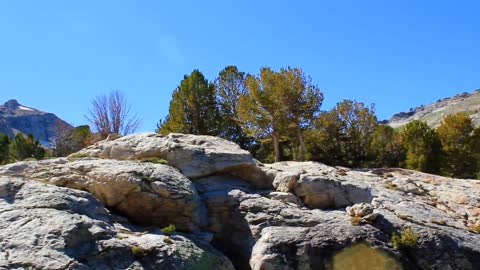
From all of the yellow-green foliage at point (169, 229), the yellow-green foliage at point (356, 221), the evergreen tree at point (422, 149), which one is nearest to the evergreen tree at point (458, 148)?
the evergreen tree at point (422, 149)

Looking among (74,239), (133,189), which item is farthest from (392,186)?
(74,239)

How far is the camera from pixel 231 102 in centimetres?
4794

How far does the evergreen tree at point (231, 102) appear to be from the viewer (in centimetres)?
4672

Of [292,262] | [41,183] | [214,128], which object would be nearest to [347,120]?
[214,128]

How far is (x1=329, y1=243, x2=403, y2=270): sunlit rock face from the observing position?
68.3 feet

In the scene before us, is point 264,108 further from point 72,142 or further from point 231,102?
point 72,142

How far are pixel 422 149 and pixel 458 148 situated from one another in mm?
5342

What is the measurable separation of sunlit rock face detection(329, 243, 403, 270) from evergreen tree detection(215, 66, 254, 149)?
83.3 ft

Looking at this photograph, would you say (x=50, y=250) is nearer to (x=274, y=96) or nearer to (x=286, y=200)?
(x=286, y=200)

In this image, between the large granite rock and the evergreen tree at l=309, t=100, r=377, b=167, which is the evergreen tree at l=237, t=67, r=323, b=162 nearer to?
the evergreen tree at l=309, t=100, r=377, b=167

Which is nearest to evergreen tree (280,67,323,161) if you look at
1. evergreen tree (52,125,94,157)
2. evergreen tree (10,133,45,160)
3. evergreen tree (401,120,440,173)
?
evergreen tree (401,120,440,173)

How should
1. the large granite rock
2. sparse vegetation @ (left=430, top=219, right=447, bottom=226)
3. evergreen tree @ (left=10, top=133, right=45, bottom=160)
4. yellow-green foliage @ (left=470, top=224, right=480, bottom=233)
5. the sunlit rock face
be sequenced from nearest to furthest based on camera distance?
1. the sunlit rock face
2. the large granite rock
3. sparse vegetation @ (left=430, top=219, right=447, bottom=226)
4. yellow-green foliage @ (left=470, top=224, right=480, bottom=233)
5. evergreen tree @ (left=10, top=133, right=45, bottom=160)

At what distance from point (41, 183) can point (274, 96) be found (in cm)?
2357

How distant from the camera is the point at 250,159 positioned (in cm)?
2734
